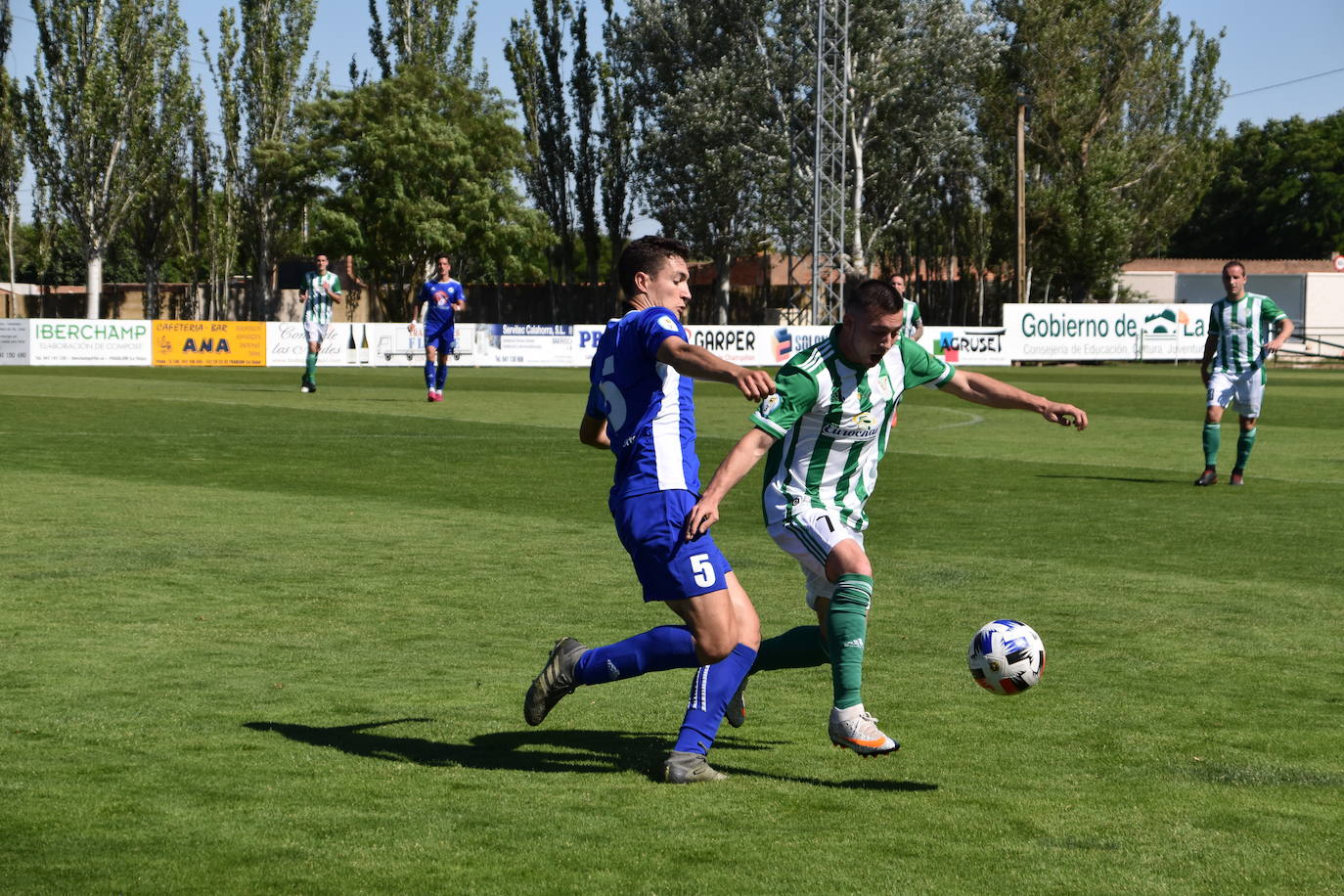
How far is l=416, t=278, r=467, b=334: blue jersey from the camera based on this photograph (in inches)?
971

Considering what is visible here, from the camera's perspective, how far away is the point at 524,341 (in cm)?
4578

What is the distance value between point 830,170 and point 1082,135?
15.4 metres

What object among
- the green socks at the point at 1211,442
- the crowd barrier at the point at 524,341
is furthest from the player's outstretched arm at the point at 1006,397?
the crowd barrier at the point at 524,341

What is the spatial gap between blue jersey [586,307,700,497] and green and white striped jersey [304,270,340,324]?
21.6m

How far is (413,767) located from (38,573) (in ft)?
15.7

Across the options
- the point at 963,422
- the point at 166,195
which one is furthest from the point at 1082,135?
the point at 963,422

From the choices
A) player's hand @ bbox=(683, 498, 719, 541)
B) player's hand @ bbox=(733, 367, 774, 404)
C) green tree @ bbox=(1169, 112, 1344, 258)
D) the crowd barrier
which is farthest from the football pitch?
green tree @ bbox=(1169, 112, 1344, 258)

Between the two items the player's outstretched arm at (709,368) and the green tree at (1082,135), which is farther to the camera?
the green tree at (1082,135)

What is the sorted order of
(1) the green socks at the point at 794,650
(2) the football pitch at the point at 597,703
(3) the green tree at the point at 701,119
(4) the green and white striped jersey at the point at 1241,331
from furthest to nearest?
(3) the green tree at the point at 701,119 → (4) the green and white striped jersey at the point at 1241,331 → (1) the green socks at the point at 794,650 → (2) the football pitch at the point at 597,703

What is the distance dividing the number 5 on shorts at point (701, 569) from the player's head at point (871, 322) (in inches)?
35.4

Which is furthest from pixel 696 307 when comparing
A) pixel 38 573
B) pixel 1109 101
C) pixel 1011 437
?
pixel 38 573

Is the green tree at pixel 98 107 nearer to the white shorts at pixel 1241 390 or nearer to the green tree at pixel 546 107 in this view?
the green tree at pixel 546 107

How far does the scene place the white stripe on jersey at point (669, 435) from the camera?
5242 mm

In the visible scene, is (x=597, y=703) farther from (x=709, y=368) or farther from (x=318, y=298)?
(x=318, y=298)
